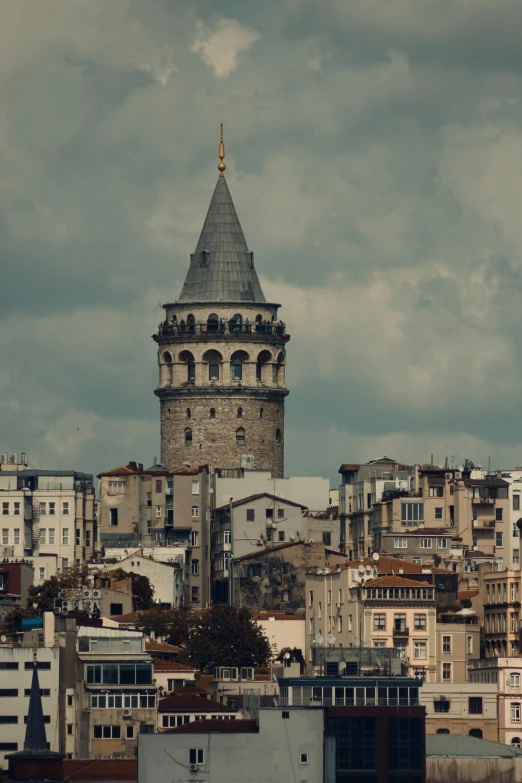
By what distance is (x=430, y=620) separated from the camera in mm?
196625

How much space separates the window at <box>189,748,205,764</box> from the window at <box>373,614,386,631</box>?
47361 mm

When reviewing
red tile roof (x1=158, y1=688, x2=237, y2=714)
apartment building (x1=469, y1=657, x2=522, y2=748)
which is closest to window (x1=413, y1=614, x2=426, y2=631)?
apartment building (x1=469, y1=657, x2=522, y2=748)

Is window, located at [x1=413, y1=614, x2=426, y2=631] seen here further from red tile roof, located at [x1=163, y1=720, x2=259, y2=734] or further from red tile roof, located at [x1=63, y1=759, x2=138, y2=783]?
red tile roof, located at [x1=63, y1=759, x2=138, y2=783]

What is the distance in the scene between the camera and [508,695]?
186 metres

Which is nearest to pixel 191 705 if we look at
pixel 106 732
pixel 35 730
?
pixel 106 732

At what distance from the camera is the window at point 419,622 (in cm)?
19638

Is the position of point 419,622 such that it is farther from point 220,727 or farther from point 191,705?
point 220,727

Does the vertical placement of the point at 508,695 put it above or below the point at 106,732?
above

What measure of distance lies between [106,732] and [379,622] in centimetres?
2735

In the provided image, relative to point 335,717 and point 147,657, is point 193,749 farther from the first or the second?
point 147,657

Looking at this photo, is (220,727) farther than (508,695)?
No

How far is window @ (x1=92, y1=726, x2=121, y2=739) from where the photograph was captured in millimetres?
172375

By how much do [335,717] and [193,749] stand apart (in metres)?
9.90

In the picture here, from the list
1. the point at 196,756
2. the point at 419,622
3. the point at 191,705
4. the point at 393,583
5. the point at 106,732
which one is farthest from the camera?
the point at 393,583
